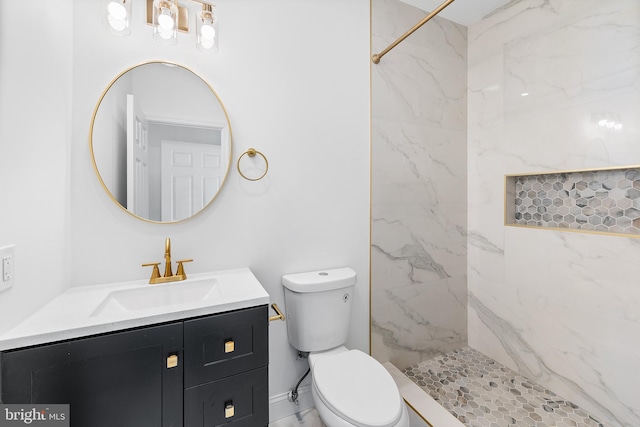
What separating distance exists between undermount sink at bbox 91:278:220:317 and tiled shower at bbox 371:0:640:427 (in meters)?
1.03

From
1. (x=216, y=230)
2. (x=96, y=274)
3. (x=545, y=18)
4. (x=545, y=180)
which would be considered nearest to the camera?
(x=96, y=274)

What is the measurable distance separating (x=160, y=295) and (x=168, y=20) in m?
1.15

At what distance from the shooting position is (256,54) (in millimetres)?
1498

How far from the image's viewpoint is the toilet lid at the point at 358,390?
1.07 m

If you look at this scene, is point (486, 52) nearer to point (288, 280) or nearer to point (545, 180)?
point (545, 180)

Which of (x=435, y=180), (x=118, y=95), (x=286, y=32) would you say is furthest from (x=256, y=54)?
(x=435, y=180)

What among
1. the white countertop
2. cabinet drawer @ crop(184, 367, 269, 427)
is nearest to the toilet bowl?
cabinet drawer @ crop(184, 367, 269, 427)

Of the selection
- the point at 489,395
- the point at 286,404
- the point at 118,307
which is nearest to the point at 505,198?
the point at 489,395

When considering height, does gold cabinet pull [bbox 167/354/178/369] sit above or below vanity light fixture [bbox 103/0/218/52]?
below

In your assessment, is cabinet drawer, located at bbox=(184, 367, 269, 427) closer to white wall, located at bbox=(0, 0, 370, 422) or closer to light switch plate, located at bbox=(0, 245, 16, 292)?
white wall, located at bbox=(0, 0, 370, 422)

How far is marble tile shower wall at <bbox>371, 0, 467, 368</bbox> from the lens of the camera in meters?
1.85

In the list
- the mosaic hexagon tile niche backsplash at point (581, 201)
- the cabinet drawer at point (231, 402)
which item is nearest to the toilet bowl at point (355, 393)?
the cabinet drawer at point (231, 402)

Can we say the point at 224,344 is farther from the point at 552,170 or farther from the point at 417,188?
the point at 552,170

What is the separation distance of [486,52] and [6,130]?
8.45ft
